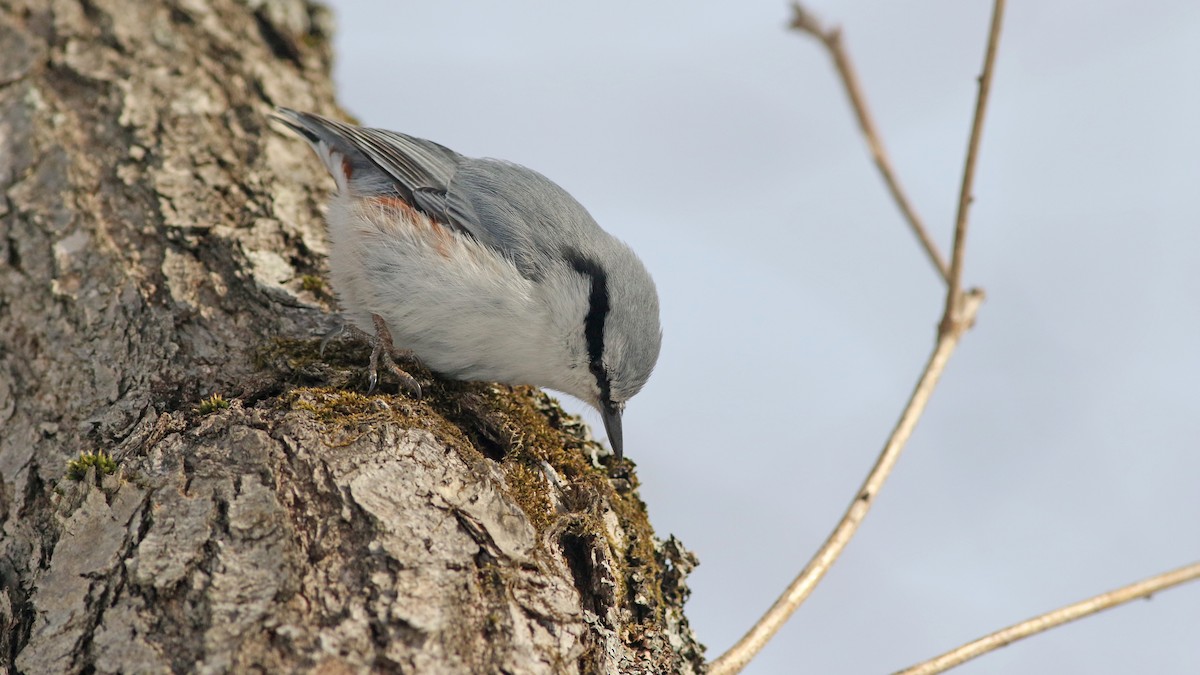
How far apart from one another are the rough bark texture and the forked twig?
0.49ft

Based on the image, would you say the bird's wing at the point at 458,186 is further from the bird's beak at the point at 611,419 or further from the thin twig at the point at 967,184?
the thin twig at the point at 967,184

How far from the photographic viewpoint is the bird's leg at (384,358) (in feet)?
8.34

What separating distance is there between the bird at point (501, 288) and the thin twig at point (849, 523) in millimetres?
654

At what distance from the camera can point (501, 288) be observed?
276cm

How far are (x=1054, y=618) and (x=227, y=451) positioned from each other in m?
1.76

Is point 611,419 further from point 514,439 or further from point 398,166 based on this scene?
point 398,166

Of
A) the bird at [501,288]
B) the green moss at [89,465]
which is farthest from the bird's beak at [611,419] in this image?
the green moss at [89,465]

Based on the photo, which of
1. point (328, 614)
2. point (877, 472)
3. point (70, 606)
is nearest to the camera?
point (328, 614)

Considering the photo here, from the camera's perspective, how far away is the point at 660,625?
2.25 metres

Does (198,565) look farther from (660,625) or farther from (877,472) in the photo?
(877,472)

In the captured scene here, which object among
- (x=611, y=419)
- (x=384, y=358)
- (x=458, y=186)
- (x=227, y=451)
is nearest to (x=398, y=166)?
(x=458, y=186)

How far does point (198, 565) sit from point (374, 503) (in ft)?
1.07

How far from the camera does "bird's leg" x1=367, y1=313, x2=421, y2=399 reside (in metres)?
2.54

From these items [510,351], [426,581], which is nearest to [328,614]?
[426,581]
